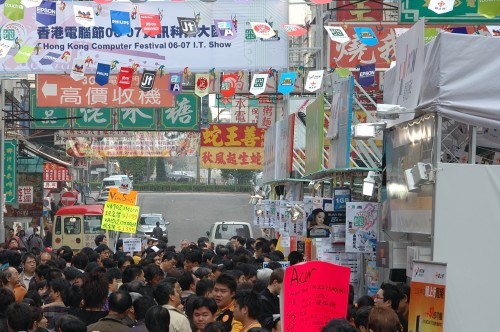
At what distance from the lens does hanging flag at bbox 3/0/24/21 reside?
85.7 feet

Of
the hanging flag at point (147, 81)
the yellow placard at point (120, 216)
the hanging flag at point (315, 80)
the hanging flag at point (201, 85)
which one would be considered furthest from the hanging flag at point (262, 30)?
the yellow placard at point (120, 216)

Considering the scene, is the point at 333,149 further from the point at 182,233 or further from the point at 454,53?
the point at 182,233

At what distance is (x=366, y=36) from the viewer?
24766mm

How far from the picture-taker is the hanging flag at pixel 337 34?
78.8 feet

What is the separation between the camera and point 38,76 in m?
29.6

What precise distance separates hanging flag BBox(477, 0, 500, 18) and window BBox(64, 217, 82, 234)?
23400mm

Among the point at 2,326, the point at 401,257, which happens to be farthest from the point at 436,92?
the point at 2,326

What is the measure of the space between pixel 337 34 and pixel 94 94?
26.6 feet

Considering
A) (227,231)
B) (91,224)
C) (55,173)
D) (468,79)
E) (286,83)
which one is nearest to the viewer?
(468,79)

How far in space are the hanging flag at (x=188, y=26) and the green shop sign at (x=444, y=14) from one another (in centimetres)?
→ 1481

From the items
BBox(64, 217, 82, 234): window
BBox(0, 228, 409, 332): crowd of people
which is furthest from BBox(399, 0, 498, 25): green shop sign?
BBox(64, 217, 82, 234): window

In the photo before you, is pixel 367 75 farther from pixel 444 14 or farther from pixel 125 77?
pixel 444 14

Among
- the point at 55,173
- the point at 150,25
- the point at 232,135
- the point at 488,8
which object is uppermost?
the point at 150,25

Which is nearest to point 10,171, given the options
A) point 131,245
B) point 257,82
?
point 257,82
